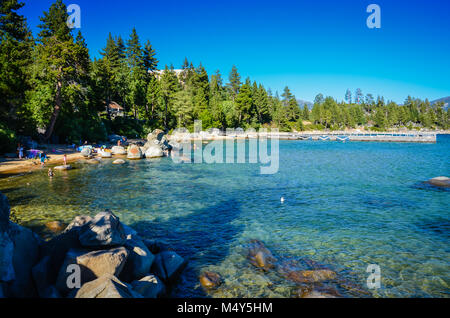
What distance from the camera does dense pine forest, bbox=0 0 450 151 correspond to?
34.4m

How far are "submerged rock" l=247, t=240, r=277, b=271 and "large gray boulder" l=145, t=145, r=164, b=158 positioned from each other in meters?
33.7

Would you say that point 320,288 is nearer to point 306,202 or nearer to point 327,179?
point 306,202

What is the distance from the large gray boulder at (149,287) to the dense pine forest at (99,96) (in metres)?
33.2

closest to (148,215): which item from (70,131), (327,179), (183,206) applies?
(183,206)

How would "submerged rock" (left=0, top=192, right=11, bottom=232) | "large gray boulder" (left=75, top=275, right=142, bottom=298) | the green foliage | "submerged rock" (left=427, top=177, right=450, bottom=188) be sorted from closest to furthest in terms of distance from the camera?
"large gray boulder" (left=75, top=275, right=142, bottom=298)
"submerged rock" (left=0, top=192, right=11, bottom=232)
"submerged rock" (left=427, top=177, right=450, bottom=188)
the green foliage

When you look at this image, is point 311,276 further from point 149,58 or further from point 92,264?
point 149,58

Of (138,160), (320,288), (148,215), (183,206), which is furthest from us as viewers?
(138,160)

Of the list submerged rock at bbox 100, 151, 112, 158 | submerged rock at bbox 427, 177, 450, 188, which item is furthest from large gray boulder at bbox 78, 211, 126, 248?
submerged rock at bbox 100, 151, 112, 158

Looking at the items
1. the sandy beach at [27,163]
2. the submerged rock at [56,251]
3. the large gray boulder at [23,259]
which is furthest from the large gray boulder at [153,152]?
the submerged rock at [56,251]

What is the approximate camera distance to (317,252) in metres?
11.0

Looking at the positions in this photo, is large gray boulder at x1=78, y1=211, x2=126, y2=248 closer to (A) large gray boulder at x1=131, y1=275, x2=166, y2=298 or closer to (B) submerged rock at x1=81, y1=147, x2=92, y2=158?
(A) large gray boulder at x1=131, y1=275, x2=166, y2=298

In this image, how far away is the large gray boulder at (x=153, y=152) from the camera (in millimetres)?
42406
